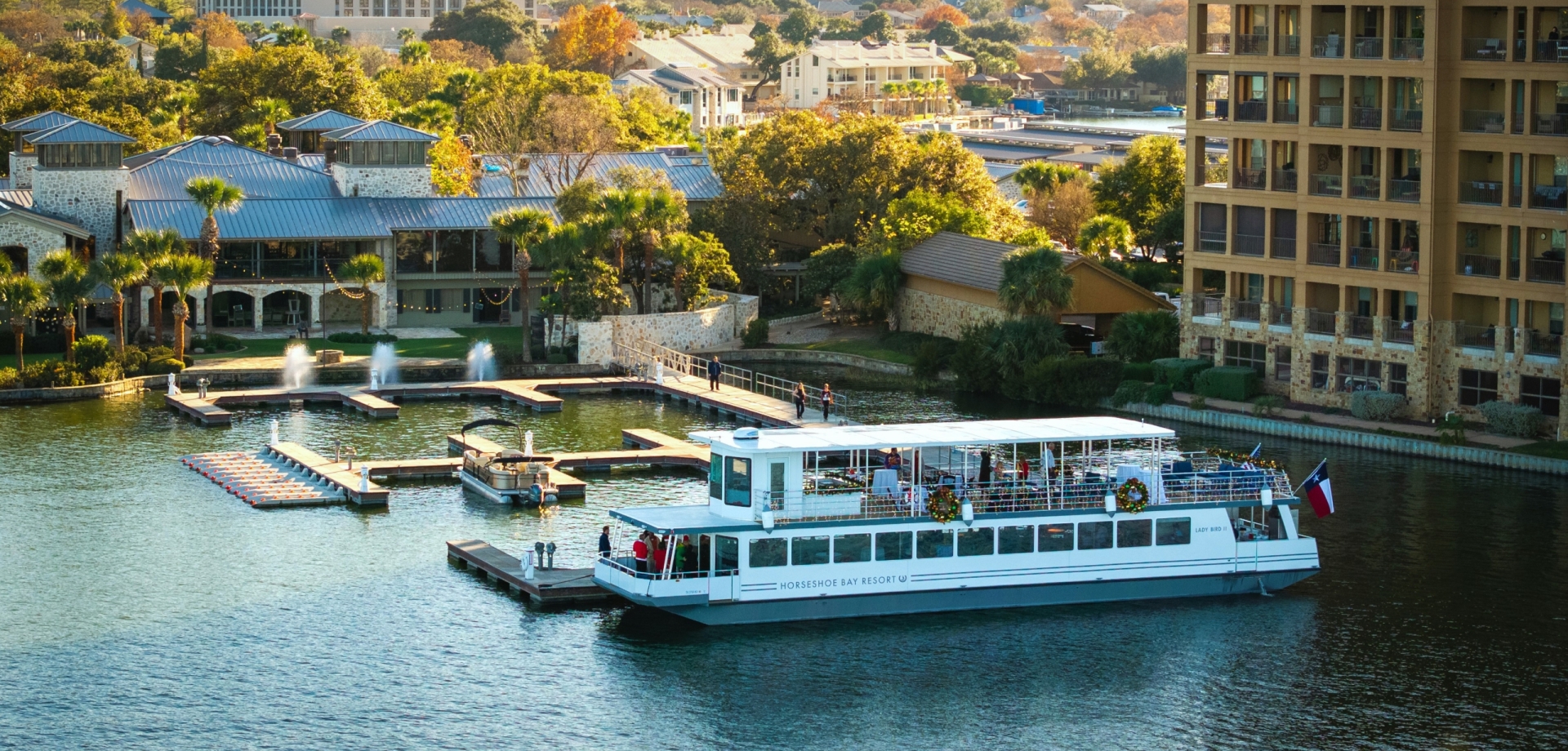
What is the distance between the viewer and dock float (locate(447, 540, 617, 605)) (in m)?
58.1

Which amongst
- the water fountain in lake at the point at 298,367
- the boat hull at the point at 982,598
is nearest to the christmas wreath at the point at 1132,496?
the boat hull at the point at 982,598

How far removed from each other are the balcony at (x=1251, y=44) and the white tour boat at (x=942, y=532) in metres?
32.5

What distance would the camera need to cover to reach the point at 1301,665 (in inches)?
2108

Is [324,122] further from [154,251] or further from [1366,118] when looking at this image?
[1366,118]

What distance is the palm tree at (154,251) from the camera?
3760 inches

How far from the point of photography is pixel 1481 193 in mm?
83062

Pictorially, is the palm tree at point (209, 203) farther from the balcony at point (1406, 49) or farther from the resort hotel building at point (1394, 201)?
the balcony at point (1406, 49)

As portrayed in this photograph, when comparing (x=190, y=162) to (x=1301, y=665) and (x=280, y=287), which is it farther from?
(x=1301, y=665)

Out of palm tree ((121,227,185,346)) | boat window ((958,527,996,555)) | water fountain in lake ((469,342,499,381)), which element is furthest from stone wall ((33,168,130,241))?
boat window ((958,527,996,555))

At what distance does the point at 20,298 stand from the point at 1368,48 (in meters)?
54.5

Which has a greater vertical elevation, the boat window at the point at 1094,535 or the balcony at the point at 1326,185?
the balcony at the point at 1326,185

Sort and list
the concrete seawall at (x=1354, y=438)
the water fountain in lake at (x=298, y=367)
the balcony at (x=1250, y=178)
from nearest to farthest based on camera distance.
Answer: the concrete seawall at (x=1354, y=438) < the balcony at (x=1250, y=178) < the water fountain in lake at (x=298, y=367)

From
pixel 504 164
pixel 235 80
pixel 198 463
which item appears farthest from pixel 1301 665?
pixel 235 80

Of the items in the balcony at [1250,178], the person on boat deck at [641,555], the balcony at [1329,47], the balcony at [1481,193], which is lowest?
the person on boat deck at [641,555]
